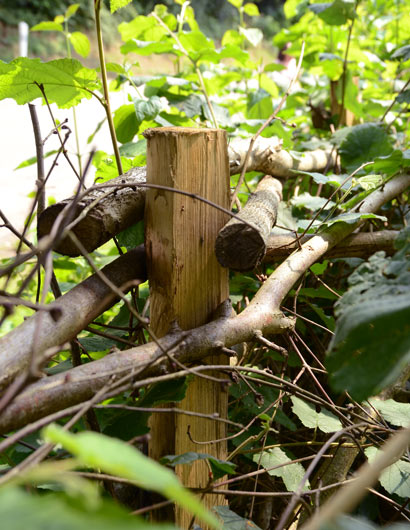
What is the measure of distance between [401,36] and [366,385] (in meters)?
2.86

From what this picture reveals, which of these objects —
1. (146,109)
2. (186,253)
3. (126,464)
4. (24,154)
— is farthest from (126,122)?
(24,154)

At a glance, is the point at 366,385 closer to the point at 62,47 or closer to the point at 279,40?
the point at 279,40

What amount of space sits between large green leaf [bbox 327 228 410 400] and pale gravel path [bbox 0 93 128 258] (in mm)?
4371

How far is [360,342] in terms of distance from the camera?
533mm

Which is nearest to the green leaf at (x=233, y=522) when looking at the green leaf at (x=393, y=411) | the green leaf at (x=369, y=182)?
the green leaf at (x=393, y=411)

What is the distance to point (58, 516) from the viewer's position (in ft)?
0.92

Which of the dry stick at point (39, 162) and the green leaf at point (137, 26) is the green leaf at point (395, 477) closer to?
the dry stick at point (39, 162)

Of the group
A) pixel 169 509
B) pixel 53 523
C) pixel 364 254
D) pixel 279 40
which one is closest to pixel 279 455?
pixel 169 509

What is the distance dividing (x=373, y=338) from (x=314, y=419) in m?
0.58

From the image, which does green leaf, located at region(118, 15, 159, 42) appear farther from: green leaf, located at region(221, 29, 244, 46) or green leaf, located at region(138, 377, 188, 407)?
green leaf, located at region(138, 377, 188, 407)

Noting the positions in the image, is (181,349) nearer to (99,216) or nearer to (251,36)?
(99,216)

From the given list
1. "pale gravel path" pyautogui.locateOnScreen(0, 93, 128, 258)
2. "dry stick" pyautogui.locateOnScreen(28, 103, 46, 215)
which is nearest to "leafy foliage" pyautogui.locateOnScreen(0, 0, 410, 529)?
"dry stick" pyautogui.locateOnScreen(28, 103, 46, 215)

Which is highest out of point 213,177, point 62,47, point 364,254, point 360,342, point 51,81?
point 62,47

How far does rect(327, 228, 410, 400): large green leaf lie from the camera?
50 cm
